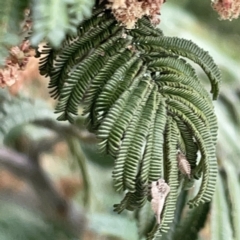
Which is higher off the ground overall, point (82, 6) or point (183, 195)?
point (82, 6)

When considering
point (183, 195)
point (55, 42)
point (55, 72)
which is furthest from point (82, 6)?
point (183, 195)

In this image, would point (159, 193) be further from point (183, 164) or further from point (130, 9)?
point (130, 9)

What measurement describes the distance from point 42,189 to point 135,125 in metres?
0.46

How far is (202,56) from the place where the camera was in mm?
446

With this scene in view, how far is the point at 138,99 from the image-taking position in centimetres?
39

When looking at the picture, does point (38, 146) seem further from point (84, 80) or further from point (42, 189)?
point (84, 80)

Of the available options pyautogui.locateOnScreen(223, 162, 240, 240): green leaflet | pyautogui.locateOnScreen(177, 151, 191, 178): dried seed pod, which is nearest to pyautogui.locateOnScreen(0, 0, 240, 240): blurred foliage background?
pyautogui.locateOnScreen(223, 162, 240, 240): green leaflet

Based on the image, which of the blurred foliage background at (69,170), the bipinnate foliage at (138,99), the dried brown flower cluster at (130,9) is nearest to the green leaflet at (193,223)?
the blurred foliage background at (69,170)

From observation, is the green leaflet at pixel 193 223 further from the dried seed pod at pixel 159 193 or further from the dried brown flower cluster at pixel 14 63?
the dried brown flower cluster at pixel 14 63

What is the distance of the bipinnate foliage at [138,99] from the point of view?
0.38 metres

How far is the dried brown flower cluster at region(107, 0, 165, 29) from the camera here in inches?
14.7

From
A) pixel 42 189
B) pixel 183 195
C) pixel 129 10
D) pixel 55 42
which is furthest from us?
pixel 42 189

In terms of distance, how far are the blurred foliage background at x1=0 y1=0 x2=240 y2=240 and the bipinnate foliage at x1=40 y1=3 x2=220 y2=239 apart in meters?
0.26

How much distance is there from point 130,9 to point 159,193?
17cm
